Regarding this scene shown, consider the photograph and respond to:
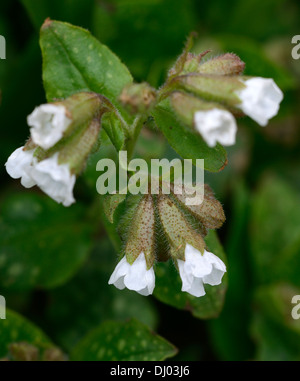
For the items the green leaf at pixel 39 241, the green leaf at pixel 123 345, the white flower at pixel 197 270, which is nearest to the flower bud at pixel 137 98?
the white flower at pixel 197 270

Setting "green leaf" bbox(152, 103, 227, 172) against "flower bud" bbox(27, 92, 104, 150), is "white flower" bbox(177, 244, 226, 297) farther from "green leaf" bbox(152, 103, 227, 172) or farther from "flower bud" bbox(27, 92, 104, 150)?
"flower bud" bbox(27, 92, 104, 150)

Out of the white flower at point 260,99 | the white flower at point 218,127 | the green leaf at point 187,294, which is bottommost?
the green leaf at point 187,294

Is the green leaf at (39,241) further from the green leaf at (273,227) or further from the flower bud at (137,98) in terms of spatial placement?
the flower bud at (137,98)

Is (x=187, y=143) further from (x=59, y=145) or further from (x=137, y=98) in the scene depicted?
(x=59, y=145)

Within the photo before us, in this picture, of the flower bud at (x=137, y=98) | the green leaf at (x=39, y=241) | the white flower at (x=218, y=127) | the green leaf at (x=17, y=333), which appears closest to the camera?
the white flower at (x=218, y=127)

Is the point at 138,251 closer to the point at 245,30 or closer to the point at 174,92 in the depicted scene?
the point at 174,92
